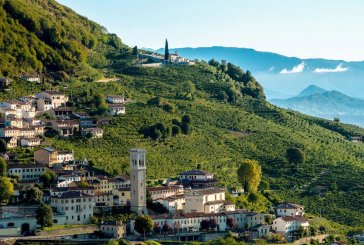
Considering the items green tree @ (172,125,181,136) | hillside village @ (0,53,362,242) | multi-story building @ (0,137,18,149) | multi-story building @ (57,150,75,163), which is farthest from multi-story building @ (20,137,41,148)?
green tree @ (172,125,181,136)

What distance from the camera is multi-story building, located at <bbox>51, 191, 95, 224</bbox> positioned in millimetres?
77312

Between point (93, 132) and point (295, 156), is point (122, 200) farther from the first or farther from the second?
point (295, 156)

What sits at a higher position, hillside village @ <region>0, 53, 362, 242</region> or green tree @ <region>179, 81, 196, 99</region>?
green tree @ <region>179, 81, 196, 99</region>

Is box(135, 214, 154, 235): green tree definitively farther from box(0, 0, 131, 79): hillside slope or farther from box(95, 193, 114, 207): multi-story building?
box(0, 0, 131, 79): hillside slope

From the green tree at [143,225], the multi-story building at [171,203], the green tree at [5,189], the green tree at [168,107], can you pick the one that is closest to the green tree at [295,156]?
the green tree at [168,107]

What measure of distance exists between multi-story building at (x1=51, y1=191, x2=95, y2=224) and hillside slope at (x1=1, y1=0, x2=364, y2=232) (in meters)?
13.5

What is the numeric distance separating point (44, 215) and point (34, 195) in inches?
218

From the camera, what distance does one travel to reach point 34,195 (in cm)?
7938

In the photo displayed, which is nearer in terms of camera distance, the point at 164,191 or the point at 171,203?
the point at 171,203

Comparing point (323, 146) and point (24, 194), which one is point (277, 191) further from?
point (24, 194)

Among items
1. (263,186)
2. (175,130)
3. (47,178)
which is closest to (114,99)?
(175,130)

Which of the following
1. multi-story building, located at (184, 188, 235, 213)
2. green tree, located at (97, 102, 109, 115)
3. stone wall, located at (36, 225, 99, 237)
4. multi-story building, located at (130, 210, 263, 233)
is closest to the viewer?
→ stone wall, located at (36, 225, 99, 237)

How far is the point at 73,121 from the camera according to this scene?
10475 cm

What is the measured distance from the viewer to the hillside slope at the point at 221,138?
9925 centimetres
